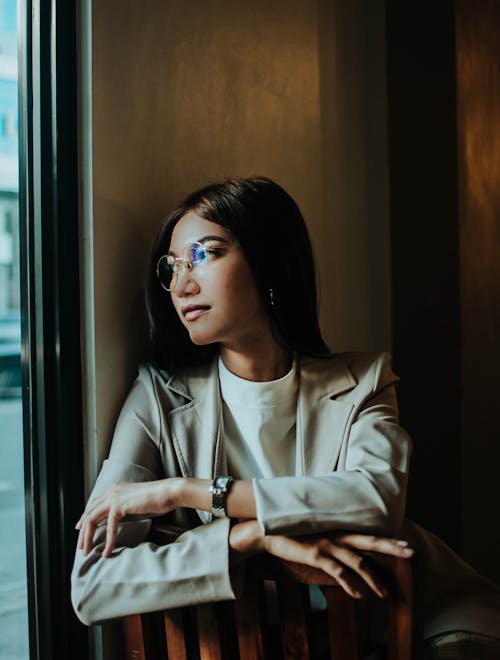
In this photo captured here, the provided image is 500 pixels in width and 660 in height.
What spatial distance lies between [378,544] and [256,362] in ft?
1.69

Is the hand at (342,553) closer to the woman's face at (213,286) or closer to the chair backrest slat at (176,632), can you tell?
the chair backrest slat at (176,632)

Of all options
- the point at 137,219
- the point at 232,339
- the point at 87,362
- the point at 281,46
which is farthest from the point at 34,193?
the point at 281,46

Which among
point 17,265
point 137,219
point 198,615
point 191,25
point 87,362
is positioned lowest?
point 198,615

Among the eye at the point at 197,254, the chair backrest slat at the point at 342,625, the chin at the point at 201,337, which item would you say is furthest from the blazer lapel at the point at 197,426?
the chair backrest slat at the point at 342,625


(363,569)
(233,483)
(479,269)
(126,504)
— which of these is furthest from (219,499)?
(479,269)

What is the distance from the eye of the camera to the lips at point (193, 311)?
1.34 meters

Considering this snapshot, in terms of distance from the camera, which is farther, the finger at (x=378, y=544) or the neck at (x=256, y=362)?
the neck at (x=256, y=362)

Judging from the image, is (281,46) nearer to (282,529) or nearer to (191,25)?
(191,25)

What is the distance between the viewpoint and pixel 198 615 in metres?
1.13

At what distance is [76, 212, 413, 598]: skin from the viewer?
3.55ft

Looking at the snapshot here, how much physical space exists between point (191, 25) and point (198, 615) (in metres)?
1.38

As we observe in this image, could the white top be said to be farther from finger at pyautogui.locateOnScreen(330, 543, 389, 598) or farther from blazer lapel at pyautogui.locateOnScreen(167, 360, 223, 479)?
finger at pyautogui.locateOnScreen(330, 543, 389, 598)

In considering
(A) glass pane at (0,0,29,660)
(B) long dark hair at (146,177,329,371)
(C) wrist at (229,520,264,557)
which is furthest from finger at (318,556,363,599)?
(A) glass pane at (0,0,29,660)

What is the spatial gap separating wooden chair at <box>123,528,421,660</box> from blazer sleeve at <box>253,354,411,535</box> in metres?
0.09
